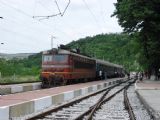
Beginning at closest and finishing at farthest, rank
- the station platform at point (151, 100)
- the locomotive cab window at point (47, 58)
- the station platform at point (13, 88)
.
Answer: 1. the station platform at point (151, 100)
2. the station platform at point (13, 88)
3. the locomotive cab window at point (47, 58)

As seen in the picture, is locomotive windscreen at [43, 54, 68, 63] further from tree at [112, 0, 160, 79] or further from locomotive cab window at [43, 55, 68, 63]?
tree at [112, 0, 160, 79]

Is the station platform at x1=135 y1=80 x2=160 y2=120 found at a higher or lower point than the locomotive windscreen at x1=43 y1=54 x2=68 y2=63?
lower

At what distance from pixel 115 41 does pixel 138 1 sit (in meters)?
80.0

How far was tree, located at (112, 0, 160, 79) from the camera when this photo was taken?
166 ft

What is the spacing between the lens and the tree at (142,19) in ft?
166

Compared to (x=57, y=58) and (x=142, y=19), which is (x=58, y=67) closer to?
(x=57, y=58)

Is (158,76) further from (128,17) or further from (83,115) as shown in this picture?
(83,115)

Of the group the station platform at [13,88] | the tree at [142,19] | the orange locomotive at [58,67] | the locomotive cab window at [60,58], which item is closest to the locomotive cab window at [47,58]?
the orange locomotive at [58,67]

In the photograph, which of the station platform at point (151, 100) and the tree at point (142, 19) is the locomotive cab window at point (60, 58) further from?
the tree at point (142, 19)

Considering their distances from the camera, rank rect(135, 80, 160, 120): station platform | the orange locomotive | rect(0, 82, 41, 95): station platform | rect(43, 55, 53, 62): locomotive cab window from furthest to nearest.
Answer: rect(43, 55, 53, 62): locomotive cab window
the orange locomotive
rect(0, 82, 41, 95): station platform
rect(135, 80, 160, 120): station platform

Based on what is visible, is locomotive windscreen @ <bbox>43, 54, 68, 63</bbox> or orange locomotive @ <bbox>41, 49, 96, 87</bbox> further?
locomotive windscreen @ <bbox>43, 54, 68, 63</bbox>

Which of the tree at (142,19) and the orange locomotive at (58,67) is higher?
the tree at (142,19)

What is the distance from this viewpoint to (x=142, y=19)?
50875 millimetres

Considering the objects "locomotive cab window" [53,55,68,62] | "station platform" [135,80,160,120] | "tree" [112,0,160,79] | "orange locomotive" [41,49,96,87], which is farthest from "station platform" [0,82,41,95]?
"tree" [112,0,160,79]
